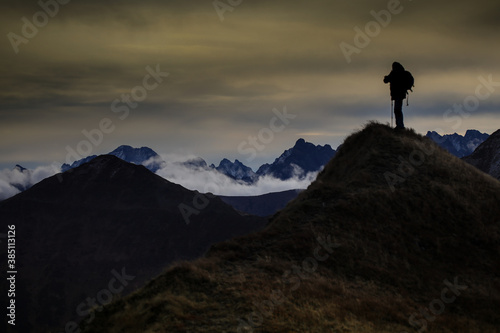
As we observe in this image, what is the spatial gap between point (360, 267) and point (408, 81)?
19.3 metres

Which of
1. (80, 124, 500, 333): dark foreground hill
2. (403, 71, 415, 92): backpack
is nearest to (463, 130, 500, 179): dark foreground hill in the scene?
(403, 71, 415, 92): backpack

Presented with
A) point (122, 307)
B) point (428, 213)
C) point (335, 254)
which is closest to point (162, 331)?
point (122, 307)

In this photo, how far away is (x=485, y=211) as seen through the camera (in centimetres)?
2634

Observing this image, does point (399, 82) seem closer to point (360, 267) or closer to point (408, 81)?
point (408, 81)

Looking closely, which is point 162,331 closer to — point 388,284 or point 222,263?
point 222,263

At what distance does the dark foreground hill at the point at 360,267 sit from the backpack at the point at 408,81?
17.7 feet

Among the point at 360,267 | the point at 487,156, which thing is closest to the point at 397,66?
the point at 360,267

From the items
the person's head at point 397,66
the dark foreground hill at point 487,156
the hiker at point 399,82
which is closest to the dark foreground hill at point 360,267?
the hiker at point 399,82

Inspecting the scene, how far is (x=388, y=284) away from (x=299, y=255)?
14.4ft

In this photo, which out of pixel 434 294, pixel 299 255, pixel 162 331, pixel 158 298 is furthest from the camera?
pixel 299 255

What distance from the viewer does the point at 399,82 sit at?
33875 mm

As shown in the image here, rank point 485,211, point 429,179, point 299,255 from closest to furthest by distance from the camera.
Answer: point 299,255 → point 485,211 → point 429,179

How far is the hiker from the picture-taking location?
33816mm

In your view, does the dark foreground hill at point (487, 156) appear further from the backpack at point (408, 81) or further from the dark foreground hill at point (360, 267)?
the dark foreground hill at point (360, 267)
